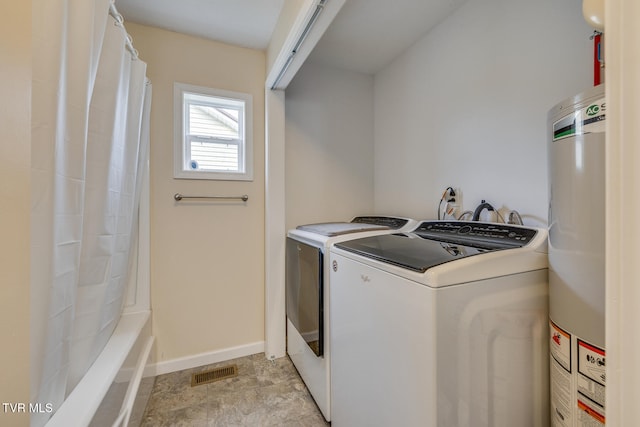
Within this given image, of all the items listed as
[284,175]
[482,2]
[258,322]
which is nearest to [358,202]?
[284,175]

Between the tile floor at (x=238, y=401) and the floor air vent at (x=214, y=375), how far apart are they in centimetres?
3

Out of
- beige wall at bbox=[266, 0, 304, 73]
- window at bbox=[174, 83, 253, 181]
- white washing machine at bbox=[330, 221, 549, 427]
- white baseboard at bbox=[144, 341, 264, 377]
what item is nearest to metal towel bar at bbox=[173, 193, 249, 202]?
window at bbox=[174, 83, 253, 181]

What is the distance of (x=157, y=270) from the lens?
1907 millimetres

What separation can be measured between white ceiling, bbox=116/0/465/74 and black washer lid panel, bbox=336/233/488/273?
4.79ft

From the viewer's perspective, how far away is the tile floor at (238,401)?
1.50 meters

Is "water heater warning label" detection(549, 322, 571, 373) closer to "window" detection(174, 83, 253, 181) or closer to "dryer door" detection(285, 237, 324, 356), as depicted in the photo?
"dryer door" detection(285, 237, 324, 356)

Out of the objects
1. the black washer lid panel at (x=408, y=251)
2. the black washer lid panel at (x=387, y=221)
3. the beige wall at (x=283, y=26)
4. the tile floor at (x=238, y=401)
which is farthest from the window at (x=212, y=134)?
the tile floor at (x=238, y=401)

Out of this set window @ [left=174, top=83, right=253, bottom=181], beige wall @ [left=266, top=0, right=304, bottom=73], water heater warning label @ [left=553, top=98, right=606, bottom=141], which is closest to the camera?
water heater warning label @ [left=553, top=98, right=606, bottom=141]

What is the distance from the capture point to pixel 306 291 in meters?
1.68

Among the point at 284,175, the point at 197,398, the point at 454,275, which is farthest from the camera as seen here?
the point at 284,175

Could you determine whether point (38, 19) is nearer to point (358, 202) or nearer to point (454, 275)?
point (454, 275)

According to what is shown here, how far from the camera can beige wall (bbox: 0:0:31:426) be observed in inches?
27.3

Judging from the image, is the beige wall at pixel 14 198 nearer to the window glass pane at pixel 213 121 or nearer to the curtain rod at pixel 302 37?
the curtain rod at pixel 302 37

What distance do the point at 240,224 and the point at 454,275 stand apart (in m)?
1.68
